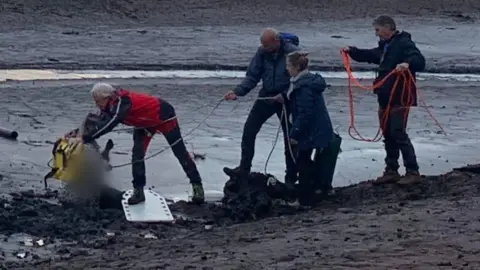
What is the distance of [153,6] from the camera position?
1233 inches

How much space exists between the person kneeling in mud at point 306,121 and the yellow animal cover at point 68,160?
205 centimetres

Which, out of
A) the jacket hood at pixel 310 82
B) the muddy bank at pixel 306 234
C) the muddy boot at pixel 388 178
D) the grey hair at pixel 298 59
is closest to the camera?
the muddy bank at pixel 306 234

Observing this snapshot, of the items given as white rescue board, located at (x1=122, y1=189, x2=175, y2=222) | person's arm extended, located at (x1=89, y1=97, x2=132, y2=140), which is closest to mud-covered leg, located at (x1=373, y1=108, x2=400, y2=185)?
white rescue board, located at (x1=122, y1=189, x2=175, y2=222)

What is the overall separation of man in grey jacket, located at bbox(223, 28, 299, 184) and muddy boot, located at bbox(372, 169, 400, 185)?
2.79 feet

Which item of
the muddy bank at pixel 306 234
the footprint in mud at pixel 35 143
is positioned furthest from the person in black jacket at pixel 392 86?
the footprint in mud at pixel 35 143

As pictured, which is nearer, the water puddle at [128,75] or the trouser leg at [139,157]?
the trouser leg at [139,157]

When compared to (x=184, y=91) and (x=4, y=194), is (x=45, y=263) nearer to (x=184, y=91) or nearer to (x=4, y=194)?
(x=4, y=194)

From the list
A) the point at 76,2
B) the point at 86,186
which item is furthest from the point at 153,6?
the point at 86,186

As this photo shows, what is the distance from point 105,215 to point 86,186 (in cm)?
37

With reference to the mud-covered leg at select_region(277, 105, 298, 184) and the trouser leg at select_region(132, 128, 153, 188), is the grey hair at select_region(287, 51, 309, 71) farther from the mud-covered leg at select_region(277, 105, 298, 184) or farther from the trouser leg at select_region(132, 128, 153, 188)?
the trouser leg at select_region(132, 128, 153, 188)

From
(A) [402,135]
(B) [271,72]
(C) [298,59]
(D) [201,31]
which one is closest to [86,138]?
(B) [271,72]

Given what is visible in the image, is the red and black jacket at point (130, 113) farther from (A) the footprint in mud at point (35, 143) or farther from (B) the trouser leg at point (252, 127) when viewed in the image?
(A) the footprint in mud at point (35, 143)

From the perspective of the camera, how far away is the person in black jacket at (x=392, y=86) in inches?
503

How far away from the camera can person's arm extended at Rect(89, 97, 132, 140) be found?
12070mm
